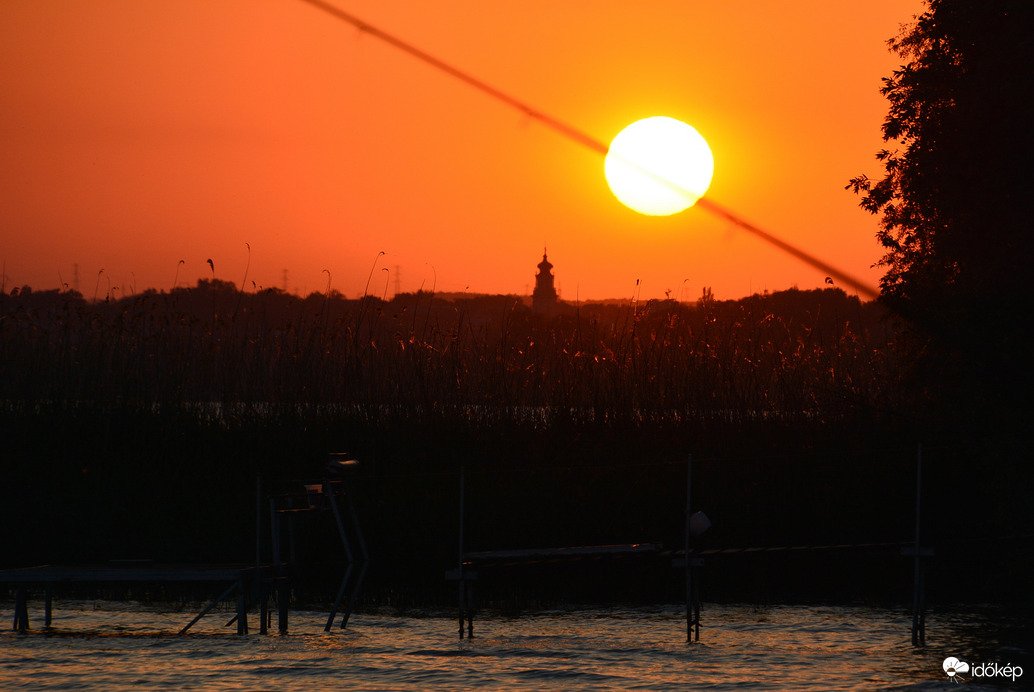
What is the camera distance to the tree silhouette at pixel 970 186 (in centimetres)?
1358

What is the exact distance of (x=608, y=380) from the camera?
19594mm

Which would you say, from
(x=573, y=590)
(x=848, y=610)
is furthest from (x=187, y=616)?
(x=848, y=610)

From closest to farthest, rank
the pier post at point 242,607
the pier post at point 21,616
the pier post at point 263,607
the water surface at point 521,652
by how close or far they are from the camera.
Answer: the water surface at point 521,652 < the pier post at point 242,607 < the pier post at point 263,607 < the pier post at point 21,616

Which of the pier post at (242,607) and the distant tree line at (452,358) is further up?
the distant tree line at (452,358)

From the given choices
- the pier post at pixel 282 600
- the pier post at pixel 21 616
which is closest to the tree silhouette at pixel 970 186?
the pier post at pixel 282 600

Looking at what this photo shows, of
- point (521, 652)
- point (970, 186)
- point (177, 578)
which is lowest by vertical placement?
point (521, 652)

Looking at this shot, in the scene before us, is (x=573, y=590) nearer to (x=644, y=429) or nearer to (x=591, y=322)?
(x=644, y=429)

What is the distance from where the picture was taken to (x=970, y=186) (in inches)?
562

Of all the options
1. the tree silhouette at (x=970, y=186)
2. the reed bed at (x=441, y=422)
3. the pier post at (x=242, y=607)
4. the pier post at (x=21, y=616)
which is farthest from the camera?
the reed bed at (x=441, y=422)

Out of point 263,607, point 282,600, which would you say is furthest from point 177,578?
point 282,600

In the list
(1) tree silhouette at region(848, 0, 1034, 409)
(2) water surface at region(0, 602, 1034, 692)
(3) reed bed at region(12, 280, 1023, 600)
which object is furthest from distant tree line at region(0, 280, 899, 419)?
(2) water surface at region(0, 602, 1034, 692)

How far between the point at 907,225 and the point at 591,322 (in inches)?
271

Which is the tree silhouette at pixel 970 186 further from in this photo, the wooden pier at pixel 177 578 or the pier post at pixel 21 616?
Answer: the pier post at pixel 21 616

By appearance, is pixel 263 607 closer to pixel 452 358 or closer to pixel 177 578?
pixel 177 578
